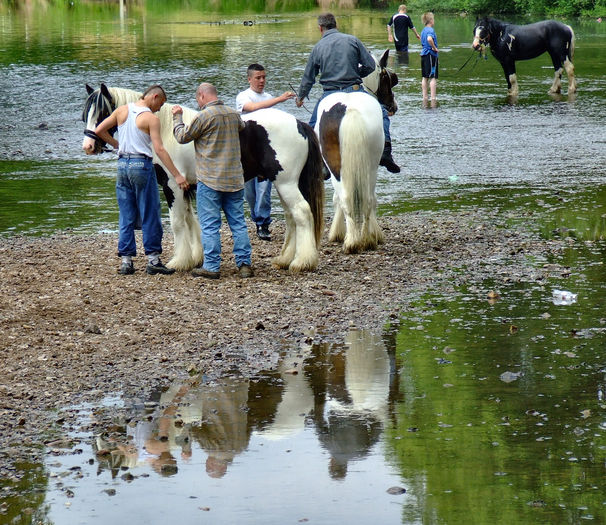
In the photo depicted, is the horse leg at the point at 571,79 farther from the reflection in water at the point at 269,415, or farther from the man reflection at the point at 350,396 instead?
the reflection in water at the point at 269,415

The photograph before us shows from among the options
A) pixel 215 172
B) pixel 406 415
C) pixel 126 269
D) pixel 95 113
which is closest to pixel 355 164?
pixel 215 172

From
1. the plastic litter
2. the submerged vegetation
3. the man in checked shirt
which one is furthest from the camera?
the submerged vegetation

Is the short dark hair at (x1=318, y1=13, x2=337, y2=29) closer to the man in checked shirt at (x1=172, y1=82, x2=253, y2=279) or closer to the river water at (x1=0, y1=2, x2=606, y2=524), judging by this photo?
the man in checked shirt at (x1=172, y1=82, x2=253, y2=279)

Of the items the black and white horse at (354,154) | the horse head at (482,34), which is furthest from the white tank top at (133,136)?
the horse head at (482,34)

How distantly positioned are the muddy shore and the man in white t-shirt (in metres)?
0.21

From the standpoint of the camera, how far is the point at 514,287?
337 inches

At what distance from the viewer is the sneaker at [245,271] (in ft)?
30.8

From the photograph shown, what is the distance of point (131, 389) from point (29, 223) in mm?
5853

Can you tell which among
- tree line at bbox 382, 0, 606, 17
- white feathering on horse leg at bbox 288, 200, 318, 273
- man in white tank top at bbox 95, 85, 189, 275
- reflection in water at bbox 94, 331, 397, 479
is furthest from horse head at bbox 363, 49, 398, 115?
tree line at bbox 382, 0, 606, 17

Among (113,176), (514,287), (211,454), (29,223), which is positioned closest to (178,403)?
(211,454)

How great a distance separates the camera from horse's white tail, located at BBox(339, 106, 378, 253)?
978cm

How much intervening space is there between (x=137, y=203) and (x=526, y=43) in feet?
52.8

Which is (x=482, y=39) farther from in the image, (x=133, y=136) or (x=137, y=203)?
(x=133, y=136)

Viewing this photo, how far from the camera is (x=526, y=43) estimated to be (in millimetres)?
23609
